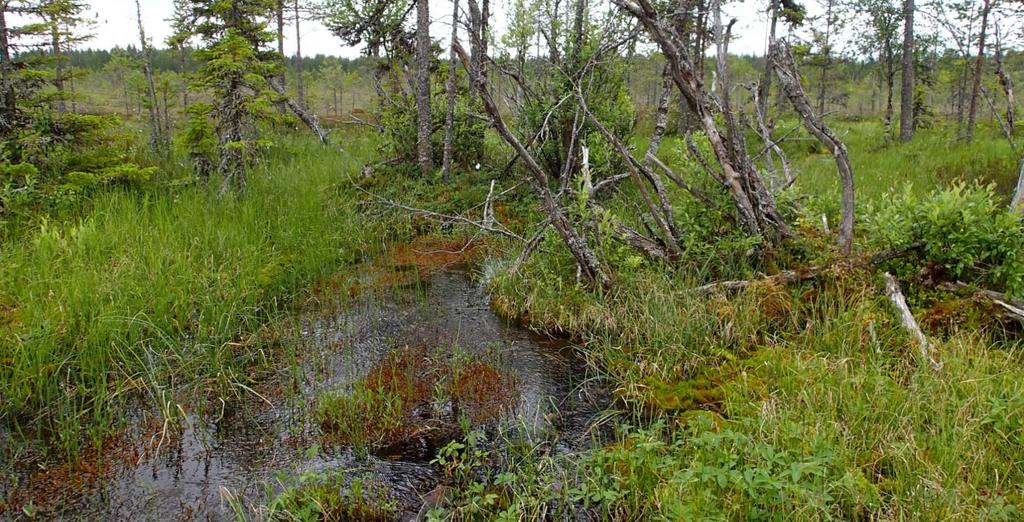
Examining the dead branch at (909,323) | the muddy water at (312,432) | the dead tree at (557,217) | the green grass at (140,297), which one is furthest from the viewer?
the dead tree at (557,217)

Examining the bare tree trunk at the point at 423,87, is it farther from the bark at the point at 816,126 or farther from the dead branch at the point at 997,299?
the dead branch at the point at 997,299

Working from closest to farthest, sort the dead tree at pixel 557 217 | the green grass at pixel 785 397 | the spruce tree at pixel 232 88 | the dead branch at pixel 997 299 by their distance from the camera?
1. the green grass at pixel 785 397
2. the dead branch at pixel 997 299
3. the dead tree at pixel 557 217
4. the spruce tree at pixel 232 88

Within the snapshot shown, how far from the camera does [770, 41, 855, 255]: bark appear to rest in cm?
463

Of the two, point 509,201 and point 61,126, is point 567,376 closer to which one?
point 509,201

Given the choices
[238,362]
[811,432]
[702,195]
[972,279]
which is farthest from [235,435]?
[972,279]

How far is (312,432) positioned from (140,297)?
87.0 inches

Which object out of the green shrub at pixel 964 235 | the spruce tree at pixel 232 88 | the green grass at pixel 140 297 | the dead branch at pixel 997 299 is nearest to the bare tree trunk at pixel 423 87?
the spruce tree at pixel 232 88

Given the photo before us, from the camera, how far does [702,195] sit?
5.70 meters

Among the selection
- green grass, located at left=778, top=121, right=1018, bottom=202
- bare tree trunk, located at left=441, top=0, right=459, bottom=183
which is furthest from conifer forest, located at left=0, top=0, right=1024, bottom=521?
bare tree trunk, located at left=441, top=0, right=459, bottom=183

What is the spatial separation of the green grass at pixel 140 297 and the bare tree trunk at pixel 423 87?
3542mm

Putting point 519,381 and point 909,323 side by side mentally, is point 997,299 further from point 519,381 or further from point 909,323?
point 519,381

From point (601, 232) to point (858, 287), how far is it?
91.1 inches

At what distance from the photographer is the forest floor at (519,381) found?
2.90m

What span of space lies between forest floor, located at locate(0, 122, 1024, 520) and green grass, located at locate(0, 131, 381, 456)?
0.09 ft
